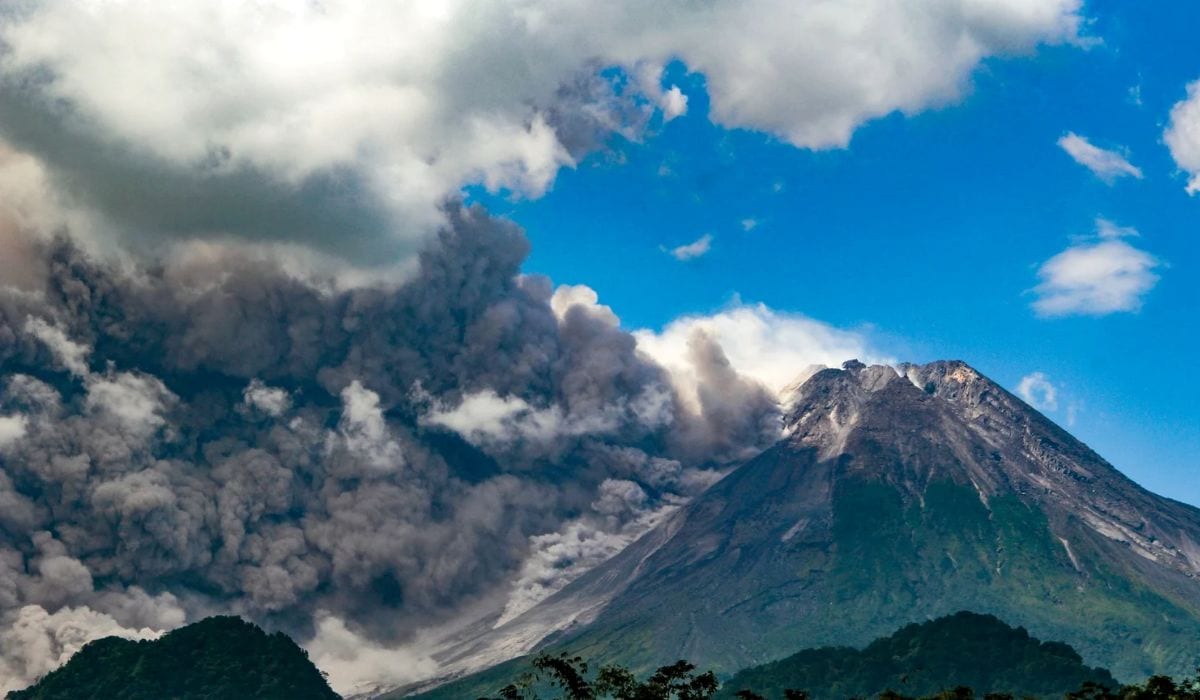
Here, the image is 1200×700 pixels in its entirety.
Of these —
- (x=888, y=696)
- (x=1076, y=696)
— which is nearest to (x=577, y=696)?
(x=888, y=696)

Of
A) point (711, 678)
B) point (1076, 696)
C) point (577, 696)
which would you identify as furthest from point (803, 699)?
point (1076, 696)

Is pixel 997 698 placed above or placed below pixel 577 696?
below

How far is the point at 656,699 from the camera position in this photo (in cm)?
7100

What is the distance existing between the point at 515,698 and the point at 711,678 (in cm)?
1098

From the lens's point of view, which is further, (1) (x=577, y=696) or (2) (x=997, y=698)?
(2) (x=997, y=698)

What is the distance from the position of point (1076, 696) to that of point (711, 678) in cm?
2265

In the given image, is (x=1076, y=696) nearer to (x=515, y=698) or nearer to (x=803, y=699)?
(x=803, y=699)

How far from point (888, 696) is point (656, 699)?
44.9 ft

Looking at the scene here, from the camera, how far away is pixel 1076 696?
7712 cm

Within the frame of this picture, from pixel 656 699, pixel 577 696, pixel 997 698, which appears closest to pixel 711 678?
pixel 656 699

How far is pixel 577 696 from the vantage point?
68375 millimetres

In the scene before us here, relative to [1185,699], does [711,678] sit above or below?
above

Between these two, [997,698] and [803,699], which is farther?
[997,698]

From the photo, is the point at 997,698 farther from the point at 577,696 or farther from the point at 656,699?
the point at 577,696
